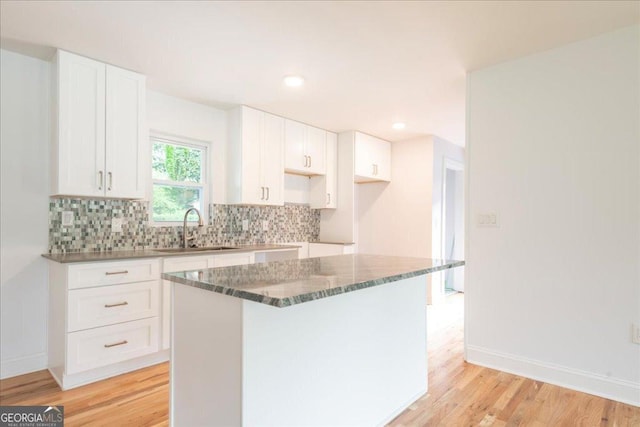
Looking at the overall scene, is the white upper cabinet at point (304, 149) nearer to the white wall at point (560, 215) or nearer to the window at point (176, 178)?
the window at point (176, 178)

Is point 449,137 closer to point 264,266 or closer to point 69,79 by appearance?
point 264,266

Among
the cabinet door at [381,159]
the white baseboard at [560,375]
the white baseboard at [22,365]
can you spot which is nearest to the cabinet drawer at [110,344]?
the white baseboard at [22,365]

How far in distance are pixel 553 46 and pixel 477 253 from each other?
1.54 meters

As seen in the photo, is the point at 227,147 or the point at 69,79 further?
the point at 227,147

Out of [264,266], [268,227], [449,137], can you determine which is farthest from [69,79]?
[449,137]

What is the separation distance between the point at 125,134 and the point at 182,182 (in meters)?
0.83

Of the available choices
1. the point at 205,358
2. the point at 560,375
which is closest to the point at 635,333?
the point at 560,375

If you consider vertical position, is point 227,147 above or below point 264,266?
above

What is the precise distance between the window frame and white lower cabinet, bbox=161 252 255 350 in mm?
662

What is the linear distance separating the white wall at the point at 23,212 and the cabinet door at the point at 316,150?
8.43 feet

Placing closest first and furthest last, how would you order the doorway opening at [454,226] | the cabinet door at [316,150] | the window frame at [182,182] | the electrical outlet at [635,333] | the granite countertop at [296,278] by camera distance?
1. the granite countertop at [296,278]
2. the electrical outlet at [635,333]
3. the window frame at [182,182]
4. the cabinet door at [316,150]
5. the doorway opening at [454,226]

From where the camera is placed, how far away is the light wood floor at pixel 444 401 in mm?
1968

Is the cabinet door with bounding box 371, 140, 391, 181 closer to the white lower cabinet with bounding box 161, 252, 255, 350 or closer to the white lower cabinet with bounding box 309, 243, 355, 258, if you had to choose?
the white lower cabinet with bounding box 309, 243, 355, 258

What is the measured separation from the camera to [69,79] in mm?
2475
